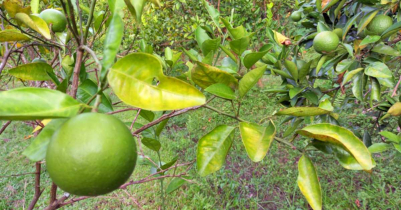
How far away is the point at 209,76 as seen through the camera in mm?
616

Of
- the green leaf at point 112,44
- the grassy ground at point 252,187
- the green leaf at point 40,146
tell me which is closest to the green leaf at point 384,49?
the grassy ground at point 252,187

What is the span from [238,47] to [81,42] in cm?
40

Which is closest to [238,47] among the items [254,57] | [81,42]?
[254,57]

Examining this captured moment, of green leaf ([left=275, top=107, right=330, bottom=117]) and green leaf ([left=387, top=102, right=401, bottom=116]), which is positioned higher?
green leaf ([left=275, top=107, right=330, bottom=117])

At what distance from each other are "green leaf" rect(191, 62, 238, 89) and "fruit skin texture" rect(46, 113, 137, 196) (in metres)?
0.27

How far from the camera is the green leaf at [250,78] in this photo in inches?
23.3

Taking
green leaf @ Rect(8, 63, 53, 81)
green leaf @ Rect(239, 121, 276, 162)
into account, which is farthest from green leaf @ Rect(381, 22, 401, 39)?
green leaf @ Rect(8, 63, 53, 81)

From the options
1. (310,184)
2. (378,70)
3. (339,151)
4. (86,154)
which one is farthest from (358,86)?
(86,154)

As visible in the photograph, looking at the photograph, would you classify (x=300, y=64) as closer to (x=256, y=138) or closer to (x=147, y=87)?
(x=256, y=138)

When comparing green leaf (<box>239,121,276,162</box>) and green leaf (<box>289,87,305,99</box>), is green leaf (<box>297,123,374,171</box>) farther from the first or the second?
green leaf (<box>289,87,305,99</box>)

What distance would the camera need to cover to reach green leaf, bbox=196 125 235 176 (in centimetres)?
61

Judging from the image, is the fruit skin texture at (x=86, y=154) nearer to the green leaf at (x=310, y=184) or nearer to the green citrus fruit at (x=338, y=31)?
the green leaf at (x=310, y=184)

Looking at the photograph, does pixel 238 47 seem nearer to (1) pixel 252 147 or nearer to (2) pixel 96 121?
(1) pixel 252 147

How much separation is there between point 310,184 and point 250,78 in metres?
0.30
